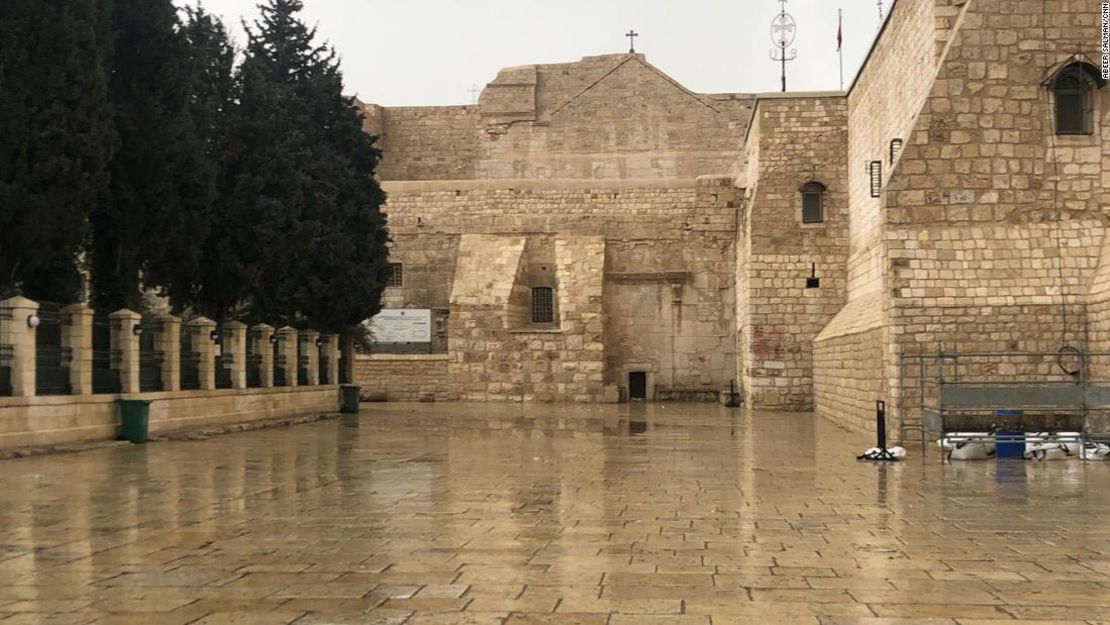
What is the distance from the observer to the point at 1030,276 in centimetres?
1359

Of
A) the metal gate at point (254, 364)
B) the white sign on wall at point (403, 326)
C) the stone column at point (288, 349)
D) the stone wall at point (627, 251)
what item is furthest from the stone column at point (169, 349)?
the white sign on wall at point (403, 326)

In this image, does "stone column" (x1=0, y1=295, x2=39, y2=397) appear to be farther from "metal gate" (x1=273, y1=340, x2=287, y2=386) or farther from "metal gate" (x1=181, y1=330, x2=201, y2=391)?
"metal gate" (x1=273, y1=340, x2=287, y2=386)

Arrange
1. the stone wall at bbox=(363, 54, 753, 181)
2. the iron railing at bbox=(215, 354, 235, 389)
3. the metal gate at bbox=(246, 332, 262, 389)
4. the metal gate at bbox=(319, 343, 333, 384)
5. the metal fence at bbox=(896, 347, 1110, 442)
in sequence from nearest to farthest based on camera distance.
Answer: the metal fence at bbox=(896, 347, 1110, 442) < the iron railing at bbox=(215, 354, 235, 389) < the metal gate at bbox=(246, 332, 262, 389) < the metal gate at bbox=(319, 343, 333, 384) < the stone wall at bbox=(363, 54, 753, 181)

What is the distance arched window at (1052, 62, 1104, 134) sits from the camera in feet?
44.7

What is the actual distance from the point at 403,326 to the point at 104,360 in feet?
51.1

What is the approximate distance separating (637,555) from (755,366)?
18.4m

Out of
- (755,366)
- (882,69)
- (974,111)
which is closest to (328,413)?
(755,366)

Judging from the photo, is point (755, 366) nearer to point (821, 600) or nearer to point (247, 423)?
point (247, 423)

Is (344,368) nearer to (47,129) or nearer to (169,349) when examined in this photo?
(169,349)

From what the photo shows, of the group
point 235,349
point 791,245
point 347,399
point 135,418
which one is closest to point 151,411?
point 135,418

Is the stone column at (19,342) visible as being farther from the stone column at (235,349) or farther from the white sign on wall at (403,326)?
the white sign on wall at (403,326)

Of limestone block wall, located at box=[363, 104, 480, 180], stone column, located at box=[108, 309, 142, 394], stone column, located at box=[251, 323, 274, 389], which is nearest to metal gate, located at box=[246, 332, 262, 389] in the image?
stone column, located at box=[251, 323, 274, 389]

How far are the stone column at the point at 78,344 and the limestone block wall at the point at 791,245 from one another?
46.4 feet

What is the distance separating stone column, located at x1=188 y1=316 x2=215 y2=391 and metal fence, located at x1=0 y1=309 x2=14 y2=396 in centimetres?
475
